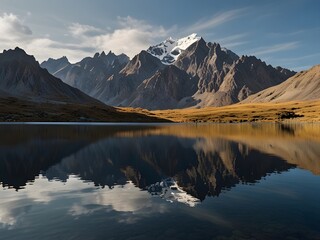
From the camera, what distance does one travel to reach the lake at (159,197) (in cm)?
2230

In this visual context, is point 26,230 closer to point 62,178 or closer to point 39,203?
point 39,203

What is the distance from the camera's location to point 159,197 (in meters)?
31.8

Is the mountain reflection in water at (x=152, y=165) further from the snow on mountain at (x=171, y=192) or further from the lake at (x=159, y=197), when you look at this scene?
the snow on mountain at (x=171, y=192)

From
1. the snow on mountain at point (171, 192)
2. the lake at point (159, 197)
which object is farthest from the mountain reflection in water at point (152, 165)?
the snow on mountain at point (171, 192)

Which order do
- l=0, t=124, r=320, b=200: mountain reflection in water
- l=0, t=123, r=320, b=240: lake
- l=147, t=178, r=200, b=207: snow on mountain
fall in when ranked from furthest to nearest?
l=0, t=124, r=320, b=200: mountain reflection in water → l=147, t=178, r=200, b=207: snow on mountain → l=0, t=123, r=320, b=240: lake

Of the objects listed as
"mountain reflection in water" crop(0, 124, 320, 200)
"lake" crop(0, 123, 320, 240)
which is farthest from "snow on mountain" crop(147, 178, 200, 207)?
"mountain reflection in water" crop(0, 124, 320, 200)

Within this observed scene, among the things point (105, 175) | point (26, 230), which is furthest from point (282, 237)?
point (105, 175)

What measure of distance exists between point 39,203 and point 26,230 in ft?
25.4

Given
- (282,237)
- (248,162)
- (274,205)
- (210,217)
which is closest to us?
(282,237)

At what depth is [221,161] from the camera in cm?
5447

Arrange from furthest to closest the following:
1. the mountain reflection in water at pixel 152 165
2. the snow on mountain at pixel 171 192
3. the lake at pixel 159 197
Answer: the mountain reflection in water at pixel 152 165 → the snow on mountain at pixel 171 192 → the lake at pixel 159 197

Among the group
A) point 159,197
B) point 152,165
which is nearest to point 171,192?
point 159,197

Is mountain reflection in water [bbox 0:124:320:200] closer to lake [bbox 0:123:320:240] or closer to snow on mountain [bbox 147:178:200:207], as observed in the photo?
lake [bbox 0:123:320:240]

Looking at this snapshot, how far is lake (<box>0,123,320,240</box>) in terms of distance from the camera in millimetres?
22297
